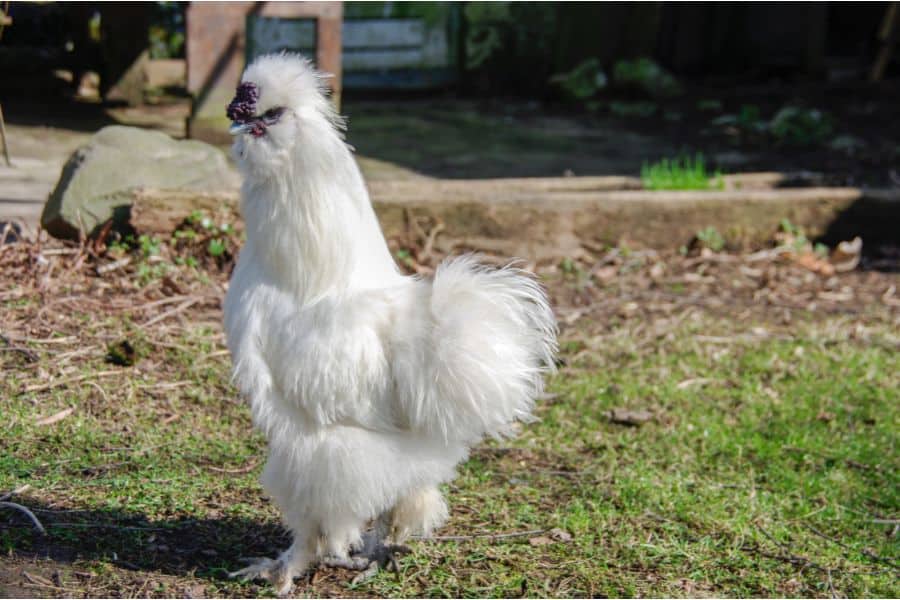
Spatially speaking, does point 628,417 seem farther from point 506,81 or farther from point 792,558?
point 506,81

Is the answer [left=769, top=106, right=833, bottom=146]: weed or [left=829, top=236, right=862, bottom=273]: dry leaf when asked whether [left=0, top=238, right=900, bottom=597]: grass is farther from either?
[left=769, top=106, right=833, bottom=146]: weed

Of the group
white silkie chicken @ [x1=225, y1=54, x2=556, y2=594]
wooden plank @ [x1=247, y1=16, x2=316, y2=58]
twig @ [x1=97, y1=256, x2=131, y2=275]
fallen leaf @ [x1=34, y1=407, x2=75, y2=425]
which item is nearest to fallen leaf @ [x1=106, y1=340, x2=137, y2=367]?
fallen leaf @ [x1=34, y1=407, x2=75, y2=425]

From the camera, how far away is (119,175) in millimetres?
6230

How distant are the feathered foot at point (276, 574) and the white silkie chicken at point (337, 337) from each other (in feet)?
0.65

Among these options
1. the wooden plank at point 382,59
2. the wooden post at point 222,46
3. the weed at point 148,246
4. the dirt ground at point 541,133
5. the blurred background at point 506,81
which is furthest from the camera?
the wooden plank at point 382,59

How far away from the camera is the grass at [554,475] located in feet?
12.1

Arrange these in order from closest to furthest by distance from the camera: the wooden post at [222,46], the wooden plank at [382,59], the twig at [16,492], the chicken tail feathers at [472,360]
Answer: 1. the chicken tail feathers at [472,360]
2. the twig at [16,492]
3. the wooden post at [222,46]
4. the wooden plank at [382,59]

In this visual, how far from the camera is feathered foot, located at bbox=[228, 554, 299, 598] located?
11.5ft

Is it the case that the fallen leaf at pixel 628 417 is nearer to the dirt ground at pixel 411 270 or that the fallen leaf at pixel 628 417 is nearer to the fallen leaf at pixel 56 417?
the dirt ground at pixel 411 270

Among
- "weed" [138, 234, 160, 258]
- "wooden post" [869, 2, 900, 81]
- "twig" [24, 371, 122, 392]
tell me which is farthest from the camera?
"wooden post" [869, 2, 900, 81]

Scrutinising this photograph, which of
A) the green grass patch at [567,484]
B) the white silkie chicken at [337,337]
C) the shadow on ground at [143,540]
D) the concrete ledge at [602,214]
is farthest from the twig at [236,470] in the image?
the concrete ledge at [602,214]

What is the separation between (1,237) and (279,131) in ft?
10.9

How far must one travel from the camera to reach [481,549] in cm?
392

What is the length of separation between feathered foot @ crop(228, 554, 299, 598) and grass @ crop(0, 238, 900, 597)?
4 centimetres
